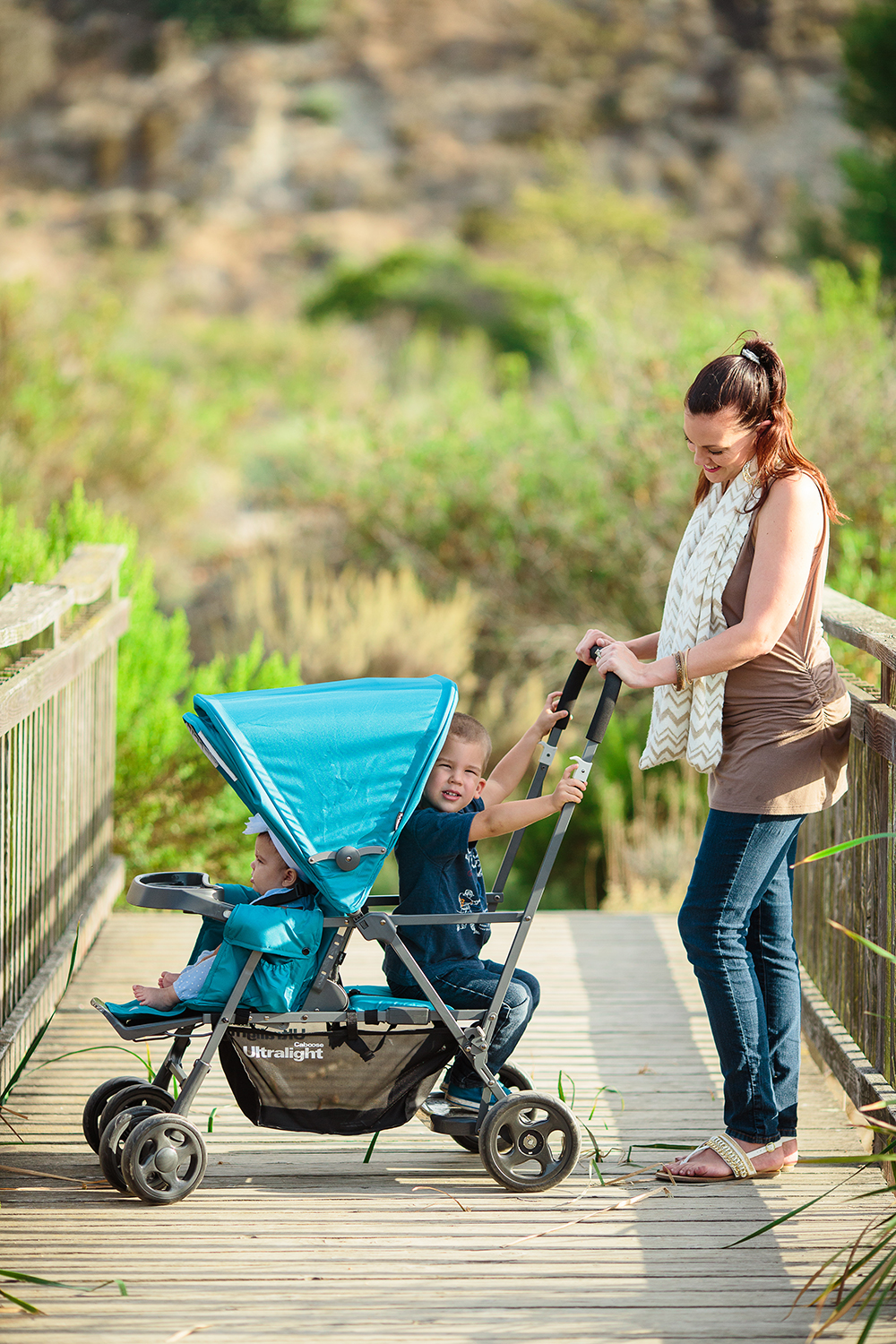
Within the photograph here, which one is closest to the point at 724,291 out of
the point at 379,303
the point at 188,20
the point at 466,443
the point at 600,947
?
the point at 379,303

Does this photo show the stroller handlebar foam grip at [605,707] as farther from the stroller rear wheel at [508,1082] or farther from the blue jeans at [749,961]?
the stroller rear wheel at [508,1082]

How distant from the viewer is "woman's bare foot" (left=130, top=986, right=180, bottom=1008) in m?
2.90

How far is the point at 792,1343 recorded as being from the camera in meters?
2.28

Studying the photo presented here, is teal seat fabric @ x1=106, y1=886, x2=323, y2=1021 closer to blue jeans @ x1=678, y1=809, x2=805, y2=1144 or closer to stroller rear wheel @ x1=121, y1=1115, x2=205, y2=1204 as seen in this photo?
stroller rear wheel @ x1=121, y1=1115, x2=205, y2=1204

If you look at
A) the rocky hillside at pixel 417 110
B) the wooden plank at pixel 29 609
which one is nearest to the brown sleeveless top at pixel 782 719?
the wooden plank at pixel 29 609

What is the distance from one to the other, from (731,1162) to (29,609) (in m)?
2.19

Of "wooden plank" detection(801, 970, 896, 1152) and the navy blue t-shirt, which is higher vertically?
the navy blue t-shirt

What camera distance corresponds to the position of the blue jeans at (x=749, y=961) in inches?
114

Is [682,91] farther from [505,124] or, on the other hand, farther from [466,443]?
[466,443]

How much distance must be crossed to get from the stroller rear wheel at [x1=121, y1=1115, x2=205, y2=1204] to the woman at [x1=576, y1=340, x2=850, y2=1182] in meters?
1.04

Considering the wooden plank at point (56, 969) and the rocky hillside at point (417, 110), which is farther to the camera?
the rocky hillside at point (417, 110)

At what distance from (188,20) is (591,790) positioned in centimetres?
3569

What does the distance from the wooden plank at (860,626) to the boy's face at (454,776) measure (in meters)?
1.01

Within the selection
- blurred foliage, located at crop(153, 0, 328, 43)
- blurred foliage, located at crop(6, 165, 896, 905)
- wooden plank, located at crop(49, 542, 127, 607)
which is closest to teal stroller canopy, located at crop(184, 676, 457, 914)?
wooden plank, located at crop(49, 542, 127, 607)
